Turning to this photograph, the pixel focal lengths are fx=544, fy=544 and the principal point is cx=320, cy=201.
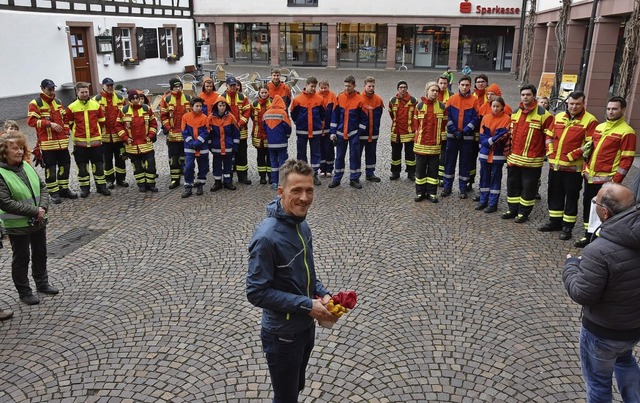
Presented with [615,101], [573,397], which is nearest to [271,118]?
[615,101]

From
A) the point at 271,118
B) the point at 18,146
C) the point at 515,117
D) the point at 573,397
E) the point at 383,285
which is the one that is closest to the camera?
the point at 573,397

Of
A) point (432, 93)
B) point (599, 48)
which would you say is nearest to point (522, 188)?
point (432, 93)

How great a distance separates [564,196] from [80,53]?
63.6 feet

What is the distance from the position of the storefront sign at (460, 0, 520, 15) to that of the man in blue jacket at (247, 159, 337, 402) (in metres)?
35.4

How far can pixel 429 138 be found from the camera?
9.55 meters

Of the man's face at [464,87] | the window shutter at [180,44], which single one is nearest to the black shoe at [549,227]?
the man's face at [464,87]

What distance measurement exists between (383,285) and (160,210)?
457 centimetres

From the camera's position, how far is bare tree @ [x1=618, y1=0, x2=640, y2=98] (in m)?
12.6

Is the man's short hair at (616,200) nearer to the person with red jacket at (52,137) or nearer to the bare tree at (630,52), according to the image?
the person with red jacket at (52,137)

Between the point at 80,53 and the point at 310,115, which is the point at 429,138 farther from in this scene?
the point at 80,53

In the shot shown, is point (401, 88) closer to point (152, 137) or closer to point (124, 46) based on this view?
point (152, 137)

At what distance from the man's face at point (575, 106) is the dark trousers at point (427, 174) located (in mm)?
2468

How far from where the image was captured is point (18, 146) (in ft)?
18.7

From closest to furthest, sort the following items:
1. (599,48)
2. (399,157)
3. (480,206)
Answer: (480,206), (399,157), (599,48)
